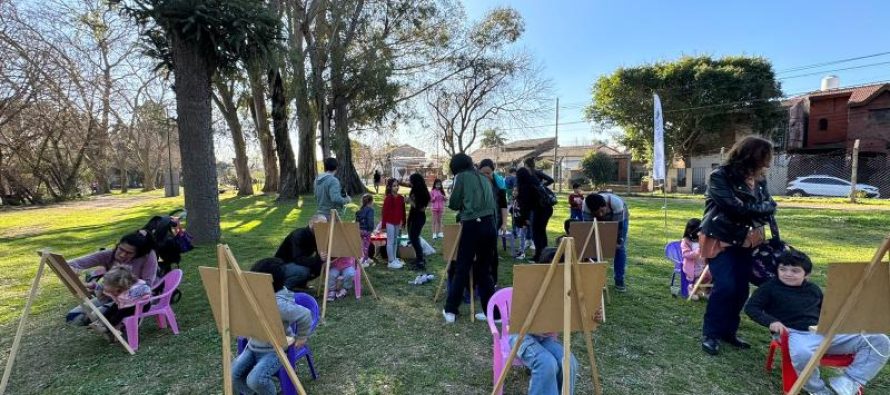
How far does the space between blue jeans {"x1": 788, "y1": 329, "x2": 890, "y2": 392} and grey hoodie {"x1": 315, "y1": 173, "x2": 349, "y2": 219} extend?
4.80 metres

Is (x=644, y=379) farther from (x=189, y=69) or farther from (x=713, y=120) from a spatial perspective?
(x=713, y=120)

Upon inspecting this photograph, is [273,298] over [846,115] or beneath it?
beneath

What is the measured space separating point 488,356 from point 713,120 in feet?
97.1

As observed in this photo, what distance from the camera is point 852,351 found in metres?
2.77

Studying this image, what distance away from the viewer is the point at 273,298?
239 cm

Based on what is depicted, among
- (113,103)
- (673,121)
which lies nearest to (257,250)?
(113,103)

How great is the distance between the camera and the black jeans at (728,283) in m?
3.44

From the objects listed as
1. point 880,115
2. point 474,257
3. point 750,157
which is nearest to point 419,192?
point 474,257

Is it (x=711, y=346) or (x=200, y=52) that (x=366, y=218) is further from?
(x=711, y=346)

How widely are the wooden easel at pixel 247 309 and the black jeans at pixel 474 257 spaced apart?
2105mm

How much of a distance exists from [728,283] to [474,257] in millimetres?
2152

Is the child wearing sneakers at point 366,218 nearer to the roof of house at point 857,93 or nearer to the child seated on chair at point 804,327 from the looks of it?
the child seated on chair at point 804,327

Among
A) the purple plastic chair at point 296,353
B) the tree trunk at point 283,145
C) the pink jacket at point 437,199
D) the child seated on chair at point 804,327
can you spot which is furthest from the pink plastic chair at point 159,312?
the tree trunk at point 283,145

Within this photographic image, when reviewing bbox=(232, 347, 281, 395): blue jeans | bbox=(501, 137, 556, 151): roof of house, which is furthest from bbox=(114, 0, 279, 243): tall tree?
bbox=(501, 137, 556, 151): roof of house
